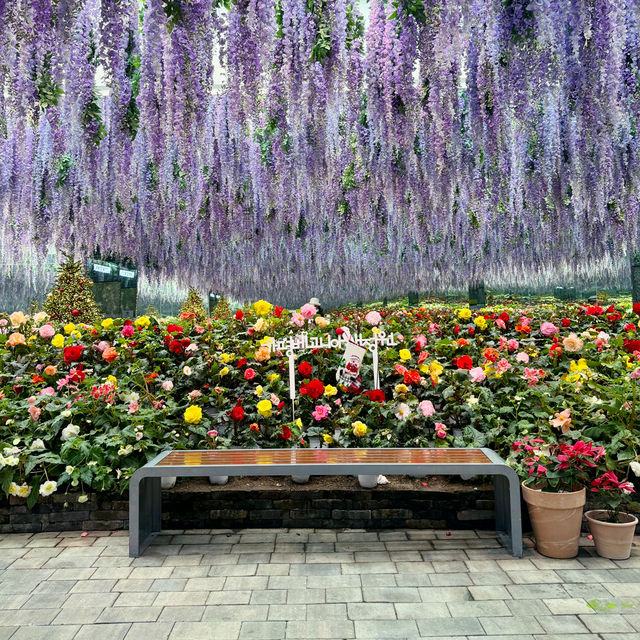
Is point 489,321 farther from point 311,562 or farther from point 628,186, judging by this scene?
point 311,562

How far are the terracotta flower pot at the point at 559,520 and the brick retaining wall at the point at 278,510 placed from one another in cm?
39

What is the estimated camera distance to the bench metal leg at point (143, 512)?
2.29 meters

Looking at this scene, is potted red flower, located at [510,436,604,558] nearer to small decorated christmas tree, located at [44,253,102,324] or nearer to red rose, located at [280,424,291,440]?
red rose, located at [280,424,291,440]

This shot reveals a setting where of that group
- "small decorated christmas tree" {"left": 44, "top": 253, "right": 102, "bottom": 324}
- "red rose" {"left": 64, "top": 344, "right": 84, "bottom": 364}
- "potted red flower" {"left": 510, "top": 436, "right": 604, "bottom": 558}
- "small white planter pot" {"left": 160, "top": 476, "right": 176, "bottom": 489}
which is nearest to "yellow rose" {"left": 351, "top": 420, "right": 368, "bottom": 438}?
"potted red flower" {"left": 510, "top": 436, "right": 604, "bottom": 558}

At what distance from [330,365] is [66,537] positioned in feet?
6.57

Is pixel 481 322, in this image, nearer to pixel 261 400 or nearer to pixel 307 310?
pixel 307 310

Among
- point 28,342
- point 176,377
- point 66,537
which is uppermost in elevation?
point 28,342

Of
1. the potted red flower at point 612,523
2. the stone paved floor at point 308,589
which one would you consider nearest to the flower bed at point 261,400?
the potted red flower at point 612,523

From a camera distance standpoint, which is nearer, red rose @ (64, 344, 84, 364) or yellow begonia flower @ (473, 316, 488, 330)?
red rose @ (64, 344, 84, 364)

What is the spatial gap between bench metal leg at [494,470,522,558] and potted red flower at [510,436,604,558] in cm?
10

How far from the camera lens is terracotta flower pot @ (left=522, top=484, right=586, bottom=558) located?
7.29ft

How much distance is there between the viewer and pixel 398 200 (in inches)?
248

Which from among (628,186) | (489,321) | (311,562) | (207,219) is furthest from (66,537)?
(628,186)

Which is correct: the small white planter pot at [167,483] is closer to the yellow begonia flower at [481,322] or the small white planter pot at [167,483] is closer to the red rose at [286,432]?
the red rose at [286,432]
